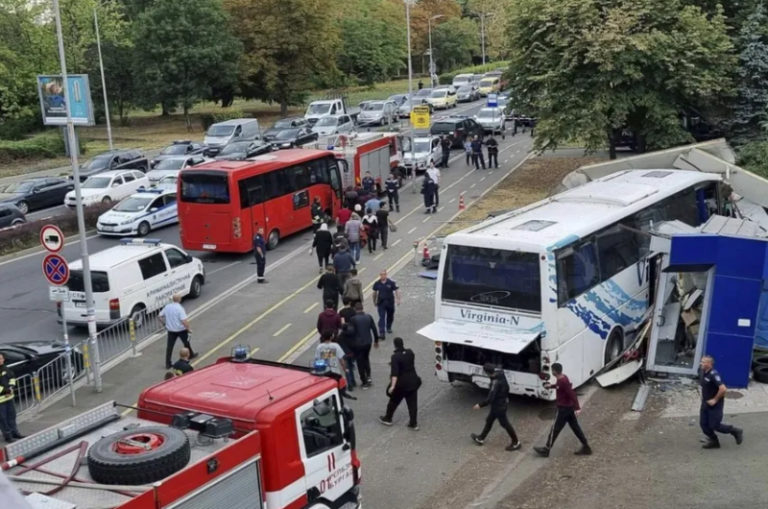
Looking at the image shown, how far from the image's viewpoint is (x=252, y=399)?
947cm

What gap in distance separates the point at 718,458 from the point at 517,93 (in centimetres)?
2430

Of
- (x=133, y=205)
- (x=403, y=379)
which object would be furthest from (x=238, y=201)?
(x=403, y=379)

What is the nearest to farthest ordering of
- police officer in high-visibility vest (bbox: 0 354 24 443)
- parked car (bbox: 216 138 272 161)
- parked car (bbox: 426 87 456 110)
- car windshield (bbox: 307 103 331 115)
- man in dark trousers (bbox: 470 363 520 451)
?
man in dark trousers (bbox: 470 363 520 451), police officer in high-visibility vest (bbox: 0 354 24 443), parked car (bbox: 216 138 272 161), car windshield (bbox: 307 103 331 115), parked car (bbox: 426 87 456 110)

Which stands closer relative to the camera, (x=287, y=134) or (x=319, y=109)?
(x=287, y=134)

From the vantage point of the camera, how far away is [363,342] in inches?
630

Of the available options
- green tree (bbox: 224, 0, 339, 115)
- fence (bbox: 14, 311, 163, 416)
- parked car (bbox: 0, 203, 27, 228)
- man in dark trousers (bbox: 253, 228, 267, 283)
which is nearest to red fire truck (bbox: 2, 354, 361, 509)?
fence (bbox: 14, 311, 163, 416)

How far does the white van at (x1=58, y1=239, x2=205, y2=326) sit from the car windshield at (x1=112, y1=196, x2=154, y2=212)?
9.22 meters

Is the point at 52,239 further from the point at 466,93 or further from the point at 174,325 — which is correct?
the point at 466,93

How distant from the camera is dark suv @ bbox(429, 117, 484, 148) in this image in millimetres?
47594

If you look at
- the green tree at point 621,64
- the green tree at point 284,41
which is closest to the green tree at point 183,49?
the green tree at point 284,41

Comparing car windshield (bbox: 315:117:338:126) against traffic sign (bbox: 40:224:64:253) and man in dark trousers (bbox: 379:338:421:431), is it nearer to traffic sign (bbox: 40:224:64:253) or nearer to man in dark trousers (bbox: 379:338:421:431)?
traffic sign (bbox: 40:224:64:253)

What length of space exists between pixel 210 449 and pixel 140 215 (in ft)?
78.3

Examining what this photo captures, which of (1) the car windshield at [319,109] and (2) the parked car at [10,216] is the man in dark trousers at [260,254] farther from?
(1) the car windshield at [319,109]

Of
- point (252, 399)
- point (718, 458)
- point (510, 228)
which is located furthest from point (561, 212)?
point (252, 399)
